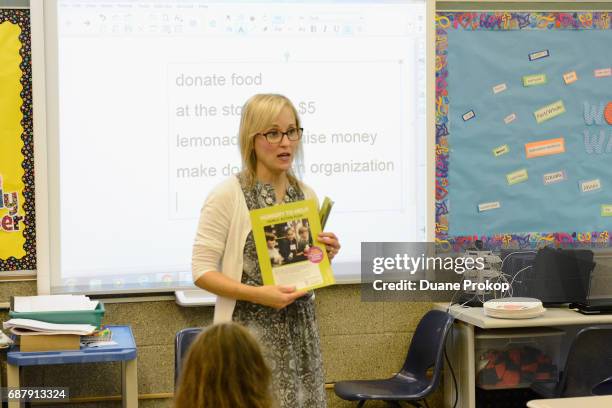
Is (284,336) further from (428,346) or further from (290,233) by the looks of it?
(428,346)

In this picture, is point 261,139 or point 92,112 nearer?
point 261,139

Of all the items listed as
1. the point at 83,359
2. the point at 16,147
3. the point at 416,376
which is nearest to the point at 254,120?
the point at 83,359

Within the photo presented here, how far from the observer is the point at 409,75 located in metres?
4.46

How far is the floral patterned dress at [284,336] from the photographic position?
103 inches

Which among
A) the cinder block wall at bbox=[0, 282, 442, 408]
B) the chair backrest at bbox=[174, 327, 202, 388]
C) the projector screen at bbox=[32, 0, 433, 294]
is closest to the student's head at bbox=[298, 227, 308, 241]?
the chair backrest at bbox=[174, 327, 202, 388]

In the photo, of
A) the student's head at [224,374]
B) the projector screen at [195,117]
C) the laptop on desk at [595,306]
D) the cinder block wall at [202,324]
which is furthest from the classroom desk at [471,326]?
the student's head at [224,374]

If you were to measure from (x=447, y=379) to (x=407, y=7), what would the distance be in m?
2.03

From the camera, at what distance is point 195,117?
4.20m

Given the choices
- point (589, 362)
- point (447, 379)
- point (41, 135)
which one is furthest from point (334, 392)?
point (41, 135)

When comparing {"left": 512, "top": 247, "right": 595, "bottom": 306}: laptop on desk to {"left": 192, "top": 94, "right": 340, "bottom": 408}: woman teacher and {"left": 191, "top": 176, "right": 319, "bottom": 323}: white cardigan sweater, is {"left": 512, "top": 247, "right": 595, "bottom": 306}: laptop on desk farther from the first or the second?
{"left": 191, "top": 176, "right": 319, "bottom": 323}: white cardigan sweater

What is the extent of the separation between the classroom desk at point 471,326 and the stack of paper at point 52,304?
184 cm

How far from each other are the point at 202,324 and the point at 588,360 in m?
1.90

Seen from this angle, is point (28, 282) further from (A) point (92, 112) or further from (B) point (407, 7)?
(B) point (407, 7)

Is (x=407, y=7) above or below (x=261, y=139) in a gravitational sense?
above
